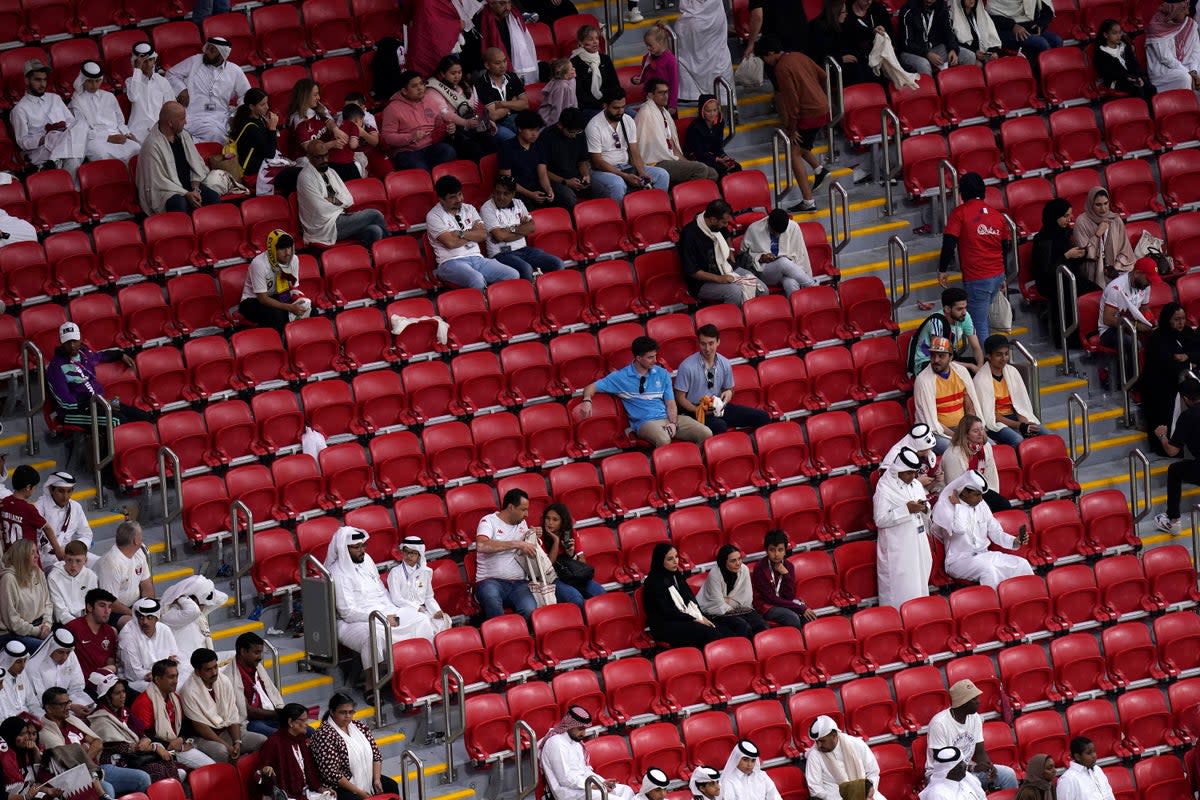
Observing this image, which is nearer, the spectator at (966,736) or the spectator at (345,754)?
the spectator at (345,754)

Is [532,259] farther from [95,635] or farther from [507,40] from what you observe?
[95,635]

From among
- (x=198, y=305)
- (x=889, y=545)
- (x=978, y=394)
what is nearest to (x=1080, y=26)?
(x=978, y=394)

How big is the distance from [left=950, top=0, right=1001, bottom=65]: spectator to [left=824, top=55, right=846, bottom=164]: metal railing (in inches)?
60.7

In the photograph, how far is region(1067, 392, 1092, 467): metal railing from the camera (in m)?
21.4

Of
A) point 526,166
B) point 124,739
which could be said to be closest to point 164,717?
point 124,739

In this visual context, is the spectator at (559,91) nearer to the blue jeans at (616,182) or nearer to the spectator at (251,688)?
the blue jeans at (616,182)

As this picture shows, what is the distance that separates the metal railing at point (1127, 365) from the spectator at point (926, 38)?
367 cm

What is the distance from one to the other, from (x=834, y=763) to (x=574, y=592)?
101 inches

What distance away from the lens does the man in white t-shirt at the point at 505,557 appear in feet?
63.2

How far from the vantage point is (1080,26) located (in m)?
25.5

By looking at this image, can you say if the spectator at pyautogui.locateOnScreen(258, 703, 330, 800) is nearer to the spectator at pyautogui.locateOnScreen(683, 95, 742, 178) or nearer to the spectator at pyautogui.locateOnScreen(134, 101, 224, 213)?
the spectator at pyautogui.locateOnScreen(134, 101, 224, 213)

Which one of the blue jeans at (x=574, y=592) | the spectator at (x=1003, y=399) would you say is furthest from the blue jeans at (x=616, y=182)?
the blue jeans at (x=574, y=592)

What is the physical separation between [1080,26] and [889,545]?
7.99 m

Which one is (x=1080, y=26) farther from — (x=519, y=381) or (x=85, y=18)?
(x=85, y=18)
